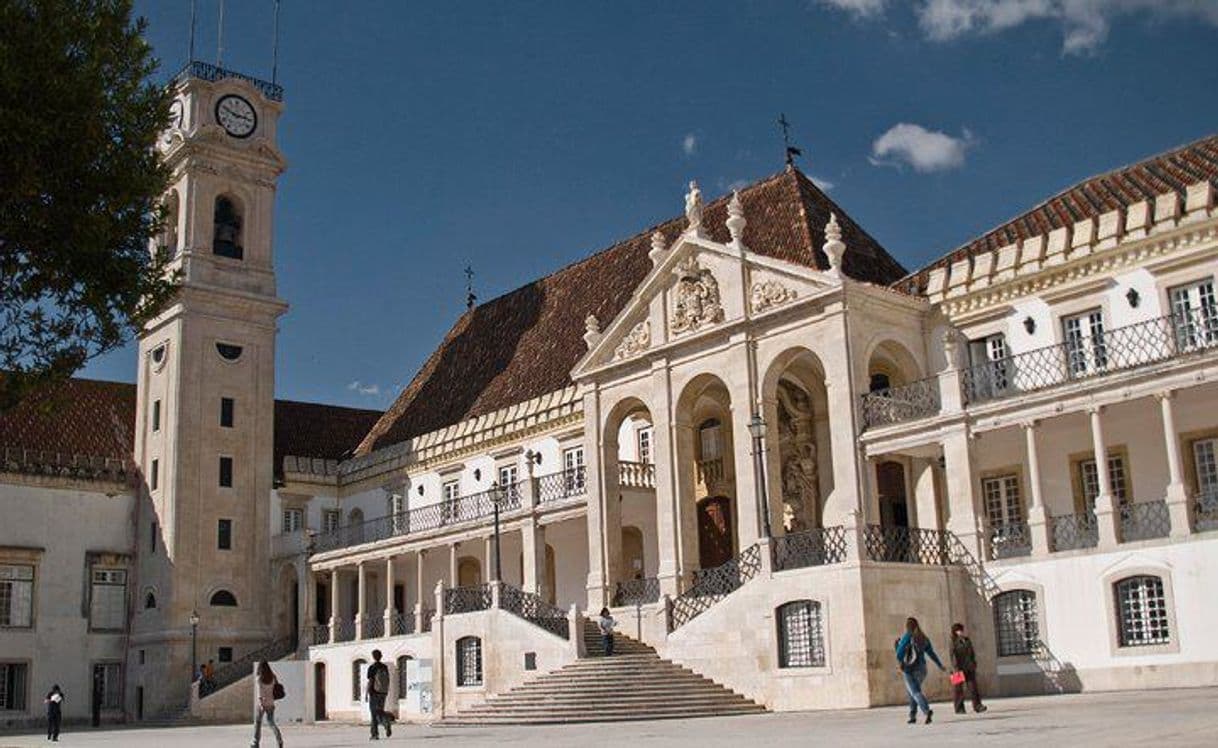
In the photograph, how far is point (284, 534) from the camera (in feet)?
141

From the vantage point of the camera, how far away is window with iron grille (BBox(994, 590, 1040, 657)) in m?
22.7

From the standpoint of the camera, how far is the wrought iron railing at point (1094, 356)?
73.2 ft

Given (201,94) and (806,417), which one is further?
(201,94)

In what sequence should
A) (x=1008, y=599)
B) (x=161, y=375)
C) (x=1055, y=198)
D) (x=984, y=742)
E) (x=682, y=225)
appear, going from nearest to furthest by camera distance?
(x=984, y=742), (x=1008, y=599), (x=1055, y=198), (x=682, y=225), (x=161, y=375)

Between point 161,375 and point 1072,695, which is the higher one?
point 161,375

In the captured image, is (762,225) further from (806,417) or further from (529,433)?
(529,433)

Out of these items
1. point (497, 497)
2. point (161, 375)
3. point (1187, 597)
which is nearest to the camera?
point (1187, 597)

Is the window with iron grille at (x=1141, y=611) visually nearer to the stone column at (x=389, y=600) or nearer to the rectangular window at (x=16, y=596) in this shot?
the stone column at (x=389, y=600)

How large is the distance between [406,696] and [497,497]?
Result: 539cm

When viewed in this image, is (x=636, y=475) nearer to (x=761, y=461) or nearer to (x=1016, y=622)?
(x=761, y=461)

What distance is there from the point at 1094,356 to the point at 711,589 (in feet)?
27.9

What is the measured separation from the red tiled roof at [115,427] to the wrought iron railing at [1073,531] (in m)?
28.4

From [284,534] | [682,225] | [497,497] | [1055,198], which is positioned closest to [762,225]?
[682,225]

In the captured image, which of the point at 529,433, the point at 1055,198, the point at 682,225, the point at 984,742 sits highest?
the point at 682,225
